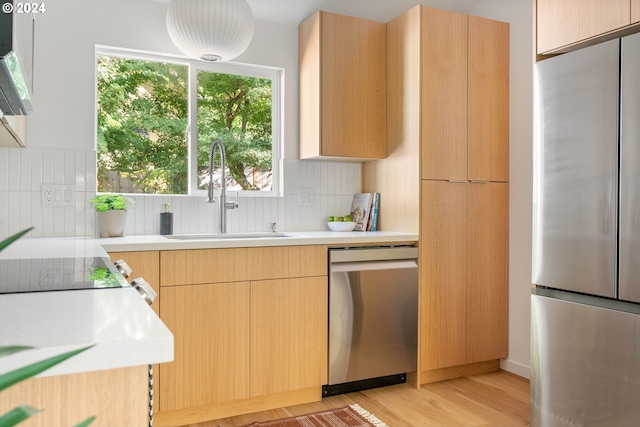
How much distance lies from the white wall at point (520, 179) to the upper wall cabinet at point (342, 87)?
810mm

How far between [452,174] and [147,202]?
177cm

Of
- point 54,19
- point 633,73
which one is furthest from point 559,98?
point 54,19

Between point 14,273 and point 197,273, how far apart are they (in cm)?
118

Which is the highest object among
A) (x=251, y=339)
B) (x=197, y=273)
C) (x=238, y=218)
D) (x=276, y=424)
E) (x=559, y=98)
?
(x=559, y=98)

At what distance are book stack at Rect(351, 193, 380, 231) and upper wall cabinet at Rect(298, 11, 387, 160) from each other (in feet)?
0.90

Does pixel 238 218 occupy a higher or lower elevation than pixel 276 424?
higher

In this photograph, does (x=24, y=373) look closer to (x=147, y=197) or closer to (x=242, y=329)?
(x=242, y=329)

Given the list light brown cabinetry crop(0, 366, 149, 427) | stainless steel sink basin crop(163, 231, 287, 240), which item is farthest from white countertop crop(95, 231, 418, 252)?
light brown cabinetry crop(0, 366, 149, 427)

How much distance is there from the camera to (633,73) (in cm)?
185

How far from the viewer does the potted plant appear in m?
2.62

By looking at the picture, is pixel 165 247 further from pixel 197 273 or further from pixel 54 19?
pixel 54 19

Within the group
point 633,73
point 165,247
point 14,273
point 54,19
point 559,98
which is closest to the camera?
point 14,273

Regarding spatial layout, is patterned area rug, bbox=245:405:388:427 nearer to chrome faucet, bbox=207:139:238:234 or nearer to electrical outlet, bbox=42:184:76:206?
chrome faucet, bbox=207:139:238:234

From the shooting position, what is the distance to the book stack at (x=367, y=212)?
329cm
